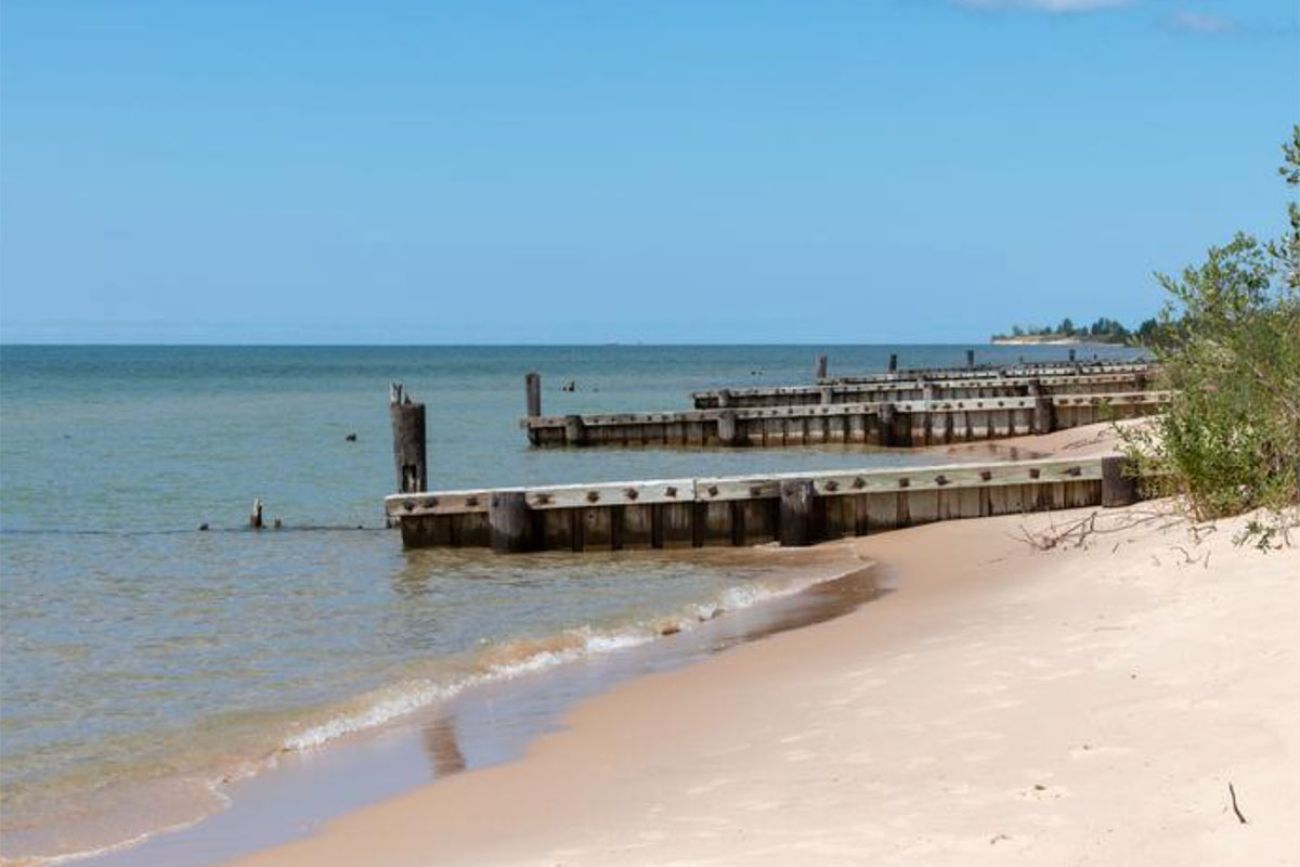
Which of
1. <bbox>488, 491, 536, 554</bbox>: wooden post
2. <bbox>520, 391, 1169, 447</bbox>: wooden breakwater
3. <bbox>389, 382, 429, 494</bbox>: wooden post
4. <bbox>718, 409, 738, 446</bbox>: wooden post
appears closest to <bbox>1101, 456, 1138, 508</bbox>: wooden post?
<bbox>488, 491, 536, 554</bbox>: wooden post

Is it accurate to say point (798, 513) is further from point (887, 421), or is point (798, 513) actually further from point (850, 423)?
point (850, 423)

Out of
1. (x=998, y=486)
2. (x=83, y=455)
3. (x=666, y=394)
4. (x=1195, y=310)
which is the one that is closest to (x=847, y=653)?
(x=1195, y=310)

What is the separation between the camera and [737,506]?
1945 cm

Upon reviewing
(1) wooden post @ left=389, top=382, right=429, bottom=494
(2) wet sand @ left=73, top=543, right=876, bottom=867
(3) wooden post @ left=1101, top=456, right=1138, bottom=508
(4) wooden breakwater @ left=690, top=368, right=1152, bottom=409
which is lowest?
(2) wet sand @ left=73, top=543, right=876, bottom=867

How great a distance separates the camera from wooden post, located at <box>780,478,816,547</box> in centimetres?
1902

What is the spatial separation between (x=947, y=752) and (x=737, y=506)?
11512 mm

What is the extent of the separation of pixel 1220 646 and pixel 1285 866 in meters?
3.62

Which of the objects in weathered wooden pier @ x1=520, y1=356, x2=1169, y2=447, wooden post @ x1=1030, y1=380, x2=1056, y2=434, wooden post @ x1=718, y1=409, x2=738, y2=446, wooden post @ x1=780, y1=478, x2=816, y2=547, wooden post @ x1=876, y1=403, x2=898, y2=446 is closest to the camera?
wooden post @ x1=780, y1=478, x2=816, y2=547

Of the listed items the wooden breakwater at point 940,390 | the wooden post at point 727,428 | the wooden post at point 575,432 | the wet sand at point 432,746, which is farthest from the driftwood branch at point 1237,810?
the wooden post at point 575,432

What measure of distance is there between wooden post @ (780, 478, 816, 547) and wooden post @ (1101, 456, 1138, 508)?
3360mm

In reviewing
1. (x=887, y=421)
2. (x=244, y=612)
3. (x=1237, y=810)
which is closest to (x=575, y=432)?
(x=887, y=421)

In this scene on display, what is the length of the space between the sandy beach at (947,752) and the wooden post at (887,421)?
1008 inches

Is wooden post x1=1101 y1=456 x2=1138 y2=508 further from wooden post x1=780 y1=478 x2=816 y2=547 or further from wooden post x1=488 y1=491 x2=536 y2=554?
wooden post x1=488 y1=491 x2=536 y2=554

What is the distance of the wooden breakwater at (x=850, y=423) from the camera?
123 feet
